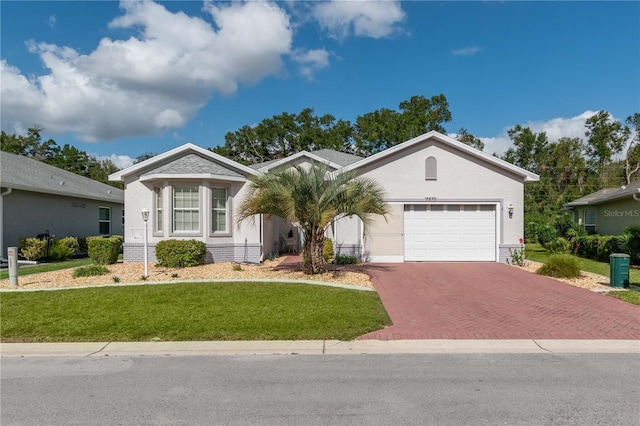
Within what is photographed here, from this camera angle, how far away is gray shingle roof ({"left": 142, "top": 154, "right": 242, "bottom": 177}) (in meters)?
14.9

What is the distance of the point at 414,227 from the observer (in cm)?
1641

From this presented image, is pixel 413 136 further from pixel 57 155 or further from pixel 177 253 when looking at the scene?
pixel 57 155

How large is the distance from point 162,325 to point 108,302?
245 cm

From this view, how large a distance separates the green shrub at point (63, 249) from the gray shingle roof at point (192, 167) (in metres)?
6.12

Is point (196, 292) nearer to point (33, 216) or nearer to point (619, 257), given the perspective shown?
point (619, 257)

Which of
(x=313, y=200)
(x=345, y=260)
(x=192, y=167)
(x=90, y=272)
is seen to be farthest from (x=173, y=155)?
(x=345, y=260)

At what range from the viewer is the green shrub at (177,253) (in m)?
13.8

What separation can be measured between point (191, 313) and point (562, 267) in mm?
10924

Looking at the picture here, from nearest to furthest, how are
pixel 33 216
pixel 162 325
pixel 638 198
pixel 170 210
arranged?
pixel 162 325 < pixel 170 210 < pixel 33 216 < pixel 638 198

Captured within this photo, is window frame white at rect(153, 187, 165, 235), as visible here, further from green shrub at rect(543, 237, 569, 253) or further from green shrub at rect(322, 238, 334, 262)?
green shrub at rect(543, 237, 569, 253)

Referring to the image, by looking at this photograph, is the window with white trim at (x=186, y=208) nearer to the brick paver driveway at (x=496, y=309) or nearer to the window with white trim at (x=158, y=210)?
the window with white trim at (x=158, y=210)

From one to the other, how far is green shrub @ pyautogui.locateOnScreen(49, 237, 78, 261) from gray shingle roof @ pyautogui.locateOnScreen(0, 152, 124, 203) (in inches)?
92.6

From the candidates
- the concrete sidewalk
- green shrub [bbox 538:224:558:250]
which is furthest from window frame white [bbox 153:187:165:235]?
green shrub [bbox 538:224:558:250]

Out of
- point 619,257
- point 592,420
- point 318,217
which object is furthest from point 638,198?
point 592,420
